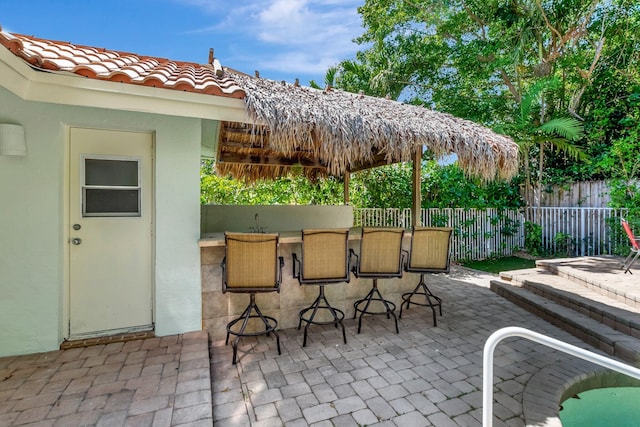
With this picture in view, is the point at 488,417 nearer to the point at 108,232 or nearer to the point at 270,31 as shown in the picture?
the point at 108,232

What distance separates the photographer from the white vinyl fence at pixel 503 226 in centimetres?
970

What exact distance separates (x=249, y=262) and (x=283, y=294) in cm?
106

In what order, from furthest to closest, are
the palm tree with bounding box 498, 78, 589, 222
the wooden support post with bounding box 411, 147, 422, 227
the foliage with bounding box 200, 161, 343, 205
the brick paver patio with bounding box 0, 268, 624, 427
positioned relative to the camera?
the foliage with bounding box 200, 161, 343, 205, the palm tree with bounding box 498, 78, 589, 222, the wooden support post with bounding box 411, 147, 422, 227, the brick paver patio with bounding box 0, 268, 624, 427

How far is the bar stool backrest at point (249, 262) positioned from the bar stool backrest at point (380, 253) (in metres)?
1.35

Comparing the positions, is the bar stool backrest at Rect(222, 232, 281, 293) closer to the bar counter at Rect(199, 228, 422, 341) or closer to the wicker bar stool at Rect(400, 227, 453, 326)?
the bar counter at Rect(199, 228, 422, 341)

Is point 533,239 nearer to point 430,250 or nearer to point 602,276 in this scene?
point 602,276

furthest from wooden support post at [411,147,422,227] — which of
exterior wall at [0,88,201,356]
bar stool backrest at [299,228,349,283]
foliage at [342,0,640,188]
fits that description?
foliage at [342,0,640,188]

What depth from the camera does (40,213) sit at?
3588mm

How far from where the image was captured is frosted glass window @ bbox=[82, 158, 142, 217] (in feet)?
13.0

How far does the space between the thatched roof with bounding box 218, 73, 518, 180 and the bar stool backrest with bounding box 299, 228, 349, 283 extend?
114cm

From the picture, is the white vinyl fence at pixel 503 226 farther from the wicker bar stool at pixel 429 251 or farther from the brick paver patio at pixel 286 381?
the brick paver patio at pixel 286 381

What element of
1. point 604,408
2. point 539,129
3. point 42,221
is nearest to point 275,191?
point 42,221

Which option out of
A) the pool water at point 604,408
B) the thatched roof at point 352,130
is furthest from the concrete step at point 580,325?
the thatched roof at point 352,130

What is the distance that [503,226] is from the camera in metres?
11.1
